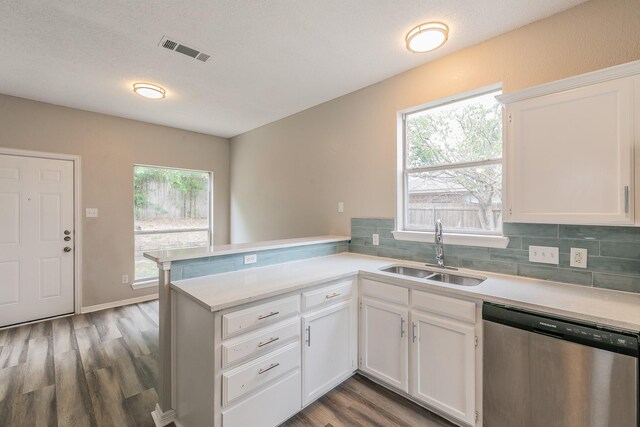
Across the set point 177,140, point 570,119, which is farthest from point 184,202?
point 570,119

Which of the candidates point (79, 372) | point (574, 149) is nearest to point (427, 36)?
point (574, 149)

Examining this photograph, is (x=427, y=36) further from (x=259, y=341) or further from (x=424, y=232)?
(x=259, y=341)

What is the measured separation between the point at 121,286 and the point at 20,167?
1.85 metres

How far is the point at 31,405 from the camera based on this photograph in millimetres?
1939

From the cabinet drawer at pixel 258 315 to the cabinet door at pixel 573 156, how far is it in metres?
1.52

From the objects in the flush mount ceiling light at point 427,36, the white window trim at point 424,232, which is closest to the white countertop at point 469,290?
the white window trim at point 424,232

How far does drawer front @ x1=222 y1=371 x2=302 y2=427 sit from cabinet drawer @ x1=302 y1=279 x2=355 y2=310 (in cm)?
44

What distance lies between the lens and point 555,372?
54.1 inches

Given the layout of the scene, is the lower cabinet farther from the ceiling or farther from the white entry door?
the white entry door

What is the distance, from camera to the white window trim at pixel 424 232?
Result: 7.06 ft

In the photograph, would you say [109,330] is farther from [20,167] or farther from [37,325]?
[20,167]

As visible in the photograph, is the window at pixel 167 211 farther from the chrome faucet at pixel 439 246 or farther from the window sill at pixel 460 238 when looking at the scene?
the chrome faucet at pixel 439 246

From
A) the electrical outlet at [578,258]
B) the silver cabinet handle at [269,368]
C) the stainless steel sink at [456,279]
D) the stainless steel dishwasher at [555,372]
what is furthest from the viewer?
the stainless steel sink at [456,279]

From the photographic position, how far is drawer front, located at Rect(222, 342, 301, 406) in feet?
4.81
